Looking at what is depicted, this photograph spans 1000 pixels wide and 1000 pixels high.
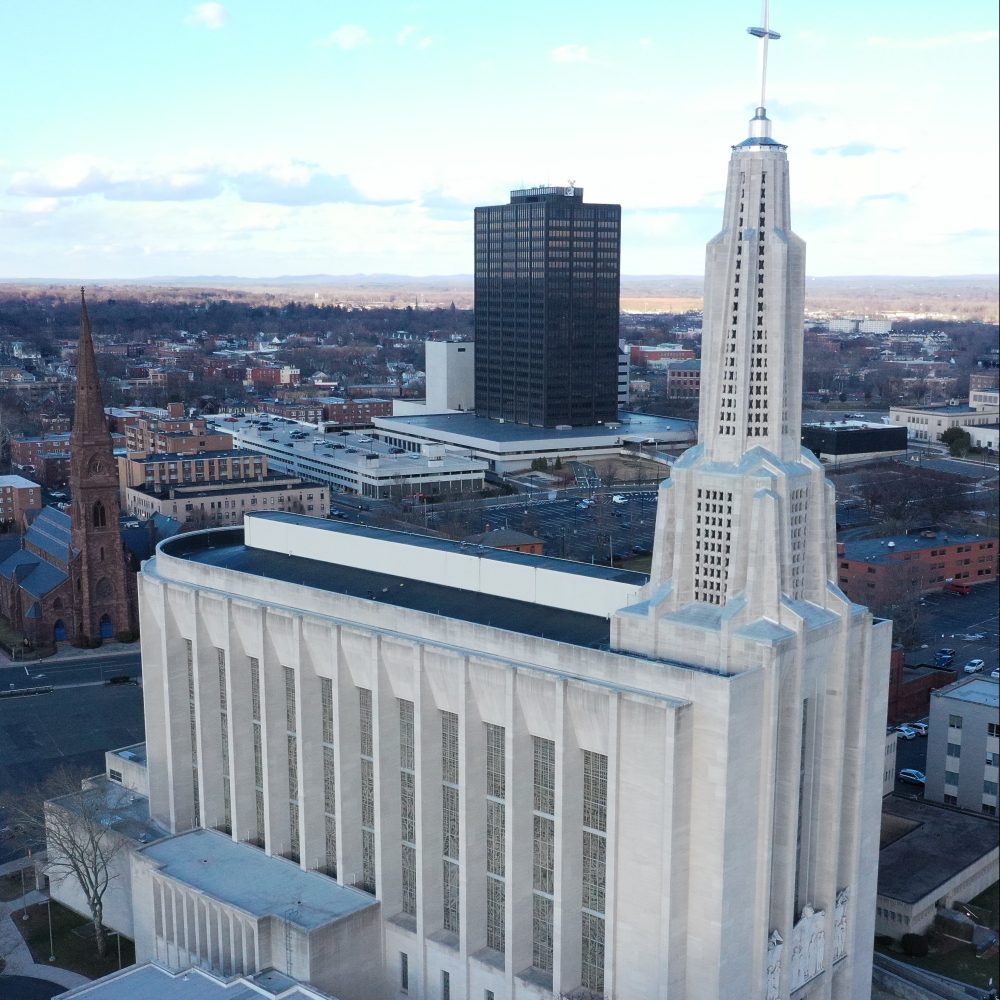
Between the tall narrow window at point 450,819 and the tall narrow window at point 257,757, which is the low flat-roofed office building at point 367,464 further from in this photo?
the tall narrow window at point 450,819

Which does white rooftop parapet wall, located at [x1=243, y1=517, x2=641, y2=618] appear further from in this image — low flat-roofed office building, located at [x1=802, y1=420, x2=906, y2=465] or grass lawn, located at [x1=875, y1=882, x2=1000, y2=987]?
low flat-roofed office building, located at [x1=802, y1=420, x2=906, y2=465]

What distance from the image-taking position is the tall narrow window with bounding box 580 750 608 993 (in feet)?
116

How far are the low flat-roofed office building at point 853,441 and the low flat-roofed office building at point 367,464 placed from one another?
44346 mm

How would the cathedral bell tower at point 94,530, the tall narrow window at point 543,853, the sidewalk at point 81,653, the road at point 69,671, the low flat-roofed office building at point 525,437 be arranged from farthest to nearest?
the low flat-roofed office building at point 525,437 → the cathedral bell tower at point 94,530 → the sidewalk at point 81,653 → the road at point 69,671 → the tall narrow window at point 543,853

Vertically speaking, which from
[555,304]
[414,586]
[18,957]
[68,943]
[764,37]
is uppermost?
[764,37]

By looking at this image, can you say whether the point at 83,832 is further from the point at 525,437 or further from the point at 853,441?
the point at 853,441

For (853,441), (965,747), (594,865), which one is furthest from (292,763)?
(853,441)

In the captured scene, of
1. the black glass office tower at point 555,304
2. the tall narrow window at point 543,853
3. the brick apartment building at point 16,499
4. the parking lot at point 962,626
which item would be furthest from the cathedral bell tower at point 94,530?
the black glass office tower at point 555,304

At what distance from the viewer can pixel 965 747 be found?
55.3 metres

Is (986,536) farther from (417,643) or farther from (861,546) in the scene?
(417,643)

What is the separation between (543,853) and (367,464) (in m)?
103

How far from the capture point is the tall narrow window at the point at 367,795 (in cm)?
4141

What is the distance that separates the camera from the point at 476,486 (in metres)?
140

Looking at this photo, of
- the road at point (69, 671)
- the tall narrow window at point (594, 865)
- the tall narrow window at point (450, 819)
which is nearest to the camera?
the tall narrow window at point (594, 865)
